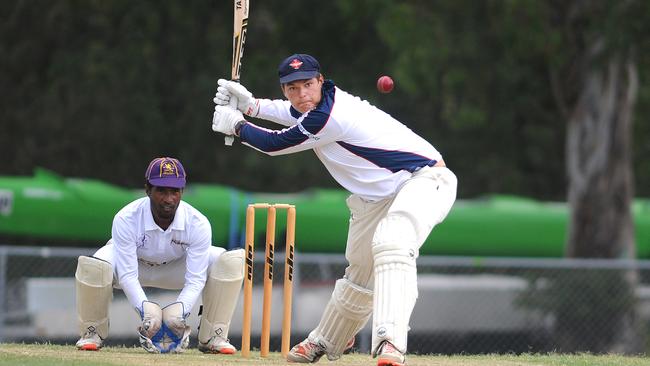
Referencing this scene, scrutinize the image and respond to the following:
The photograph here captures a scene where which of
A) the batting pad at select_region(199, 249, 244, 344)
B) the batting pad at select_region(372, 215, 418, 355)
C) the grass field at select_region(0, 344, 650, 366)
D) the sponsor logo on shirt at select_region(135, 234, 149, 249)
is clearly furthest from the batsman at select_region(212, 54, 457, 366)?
the sponsor logo on shirt at select_region(135, 234, 149, 249)

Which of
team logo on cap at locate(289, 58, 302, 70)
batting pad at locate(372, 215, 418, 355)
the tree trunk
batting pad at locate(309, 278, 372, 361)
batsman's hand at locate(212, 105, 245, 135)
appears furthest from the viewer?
the tree trunk

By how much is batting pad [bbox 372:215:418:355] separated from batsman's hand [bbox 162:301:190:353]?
4.99 ft

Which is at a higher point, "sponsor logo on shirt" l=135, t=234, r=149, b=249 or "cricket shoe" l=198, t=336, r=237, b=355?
"sponsor logo on shirt" l=135, t=234, r=149, b=249

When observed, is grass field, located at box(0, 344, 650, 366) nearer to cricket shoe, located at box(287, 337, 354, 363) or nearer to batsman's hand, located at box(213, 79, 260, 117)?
cricket shoe, located at box(287, 337, 354, 363)

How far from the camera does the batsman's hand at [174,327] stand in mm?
7410

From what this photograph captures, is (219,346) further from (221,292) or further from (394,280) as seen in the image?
(394,280)

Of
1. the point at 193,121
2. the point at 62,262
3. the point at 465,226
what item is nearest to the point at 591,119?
the point at 465,226

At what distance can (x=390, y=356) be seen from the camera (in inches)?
237

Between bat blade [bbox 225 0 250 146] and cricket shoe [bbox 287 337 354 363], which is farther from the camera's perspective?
bat blade [bbox 225 0 250 146]

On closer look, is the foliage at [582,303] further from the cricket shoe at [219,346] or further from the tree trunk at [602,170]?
the cricket shoe at [219,346]

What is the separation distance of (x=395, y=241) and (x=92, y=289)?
2068 millimetres

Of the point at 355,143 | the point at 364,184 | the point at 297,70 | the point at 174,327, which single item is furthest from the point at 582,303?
the point at 297,70

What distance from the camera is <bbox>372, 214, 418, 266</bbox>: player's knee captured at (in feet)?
20.6

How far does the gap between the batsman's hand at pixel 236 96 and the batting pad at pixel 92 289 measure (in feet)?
3.90
